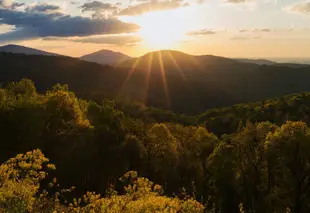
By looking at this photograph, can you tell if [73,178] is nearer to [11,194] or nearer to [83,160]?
[83,160]

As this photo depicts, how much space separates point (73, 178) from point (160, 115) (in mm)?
107176

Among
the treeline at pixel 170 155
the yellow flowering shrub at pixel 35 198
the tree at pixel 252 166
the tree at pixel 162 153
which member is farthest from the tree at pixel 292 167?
the yellow flowering shrub at pixel 35 198

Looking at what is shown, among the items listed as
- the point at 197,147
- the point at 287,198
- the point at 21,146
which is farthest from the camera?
the point at 197,147

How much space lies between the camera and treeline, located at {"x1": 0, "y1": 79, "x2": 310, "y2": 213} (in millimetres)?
46031

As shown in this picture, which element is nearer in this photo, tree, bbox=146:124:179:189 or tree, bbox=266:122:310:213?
tree, bbox=266:122:310:213

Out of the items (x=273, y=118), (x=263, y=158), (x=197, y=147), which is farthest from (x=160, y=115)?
(x=263, y=158)

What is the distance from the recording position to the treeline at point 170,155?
46.0 meters

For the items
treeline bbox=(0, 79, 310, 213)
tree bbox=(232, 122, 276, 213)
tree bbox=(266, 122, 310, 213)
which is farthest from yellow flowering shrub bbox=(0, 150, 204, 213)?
tree bbox=(232, 122, 276, 213)

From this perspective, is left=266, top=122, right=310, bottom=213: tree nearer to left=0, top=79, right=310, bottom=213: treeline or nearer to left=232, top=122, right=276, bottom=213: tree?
left=0, top=79, right=310, bottom=213: treeline

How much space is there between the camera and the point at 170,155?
2547 inches

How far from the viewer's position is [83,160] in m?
58.3

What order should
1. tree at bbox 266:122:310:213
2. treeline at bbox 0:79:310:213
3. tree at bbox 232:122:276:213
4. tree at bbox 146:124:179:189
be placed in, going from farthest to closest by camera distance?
tree at bbox 146:124:179:189 → tree at bbox 232:122:276:213 → treeline at bbox 0:79:310:213 → tree at bbox 266:122:310:213

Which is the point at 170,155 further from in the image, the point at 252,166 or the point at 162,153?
the point at 252,166

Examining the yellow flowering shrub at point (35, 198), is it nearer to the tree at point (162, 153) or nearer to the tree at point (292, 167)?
the tree at point (292, 167)
